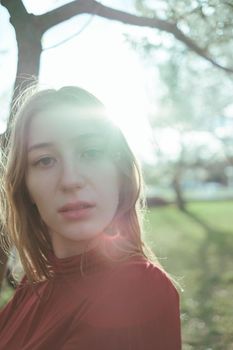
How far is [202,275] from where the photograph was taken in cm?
839

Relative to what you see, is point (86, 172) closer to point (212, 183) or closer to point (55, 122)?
point (55, 122)

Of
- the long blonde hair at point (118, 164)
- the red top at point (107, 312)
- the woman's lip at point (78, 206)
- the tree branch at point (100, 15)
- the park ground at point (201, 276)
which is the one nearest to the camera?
the red top at point (107, 312)

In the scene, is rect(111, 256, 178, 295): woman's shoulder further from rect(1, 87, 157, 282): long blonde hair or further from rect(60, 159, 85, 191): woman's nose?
rect(60, 159, 85, 191): woman's nose

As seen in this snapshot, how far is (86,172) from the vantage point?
4.48 feet

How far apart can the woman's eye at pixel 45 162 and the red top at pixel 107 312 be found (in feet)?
0.92

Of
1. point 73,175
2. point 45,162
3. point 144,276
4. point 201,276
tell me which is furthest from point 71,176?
point 201,276

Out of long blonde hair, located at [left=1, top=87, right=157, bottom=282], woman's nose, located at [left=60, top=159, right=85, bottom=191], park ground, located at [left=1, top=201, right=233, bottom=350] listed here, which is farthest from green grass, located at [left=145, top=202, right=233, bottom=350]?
woman's nose, located at [left=60, top=159, right=85, bottom=191]

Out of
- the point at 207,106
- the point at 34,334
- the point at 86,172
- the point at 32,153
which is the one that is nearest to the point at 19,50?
the point at 32,153

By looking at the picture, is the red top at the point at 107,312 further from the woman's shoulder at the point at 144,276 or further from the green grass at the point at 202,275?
the green grass at the point at 202,275

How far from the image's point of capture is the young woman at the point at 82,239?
3.86 ft

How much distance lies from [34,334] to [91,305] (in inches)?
9.6

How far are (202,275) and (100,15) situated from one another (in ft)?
21.9

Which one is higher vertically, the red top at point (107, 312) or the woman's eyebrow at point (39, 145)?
the woman's eyebrow at point (39, 145)

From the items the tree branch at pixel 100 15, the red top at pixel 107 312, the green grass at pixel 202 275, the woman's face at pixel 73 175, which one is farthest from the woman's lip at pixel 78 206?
the tree branch at pixel 100 15
